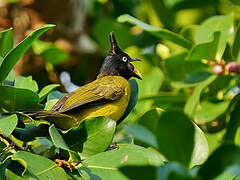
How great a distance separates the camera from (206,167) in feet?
3.59

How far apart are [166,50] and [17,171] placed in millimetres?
2028

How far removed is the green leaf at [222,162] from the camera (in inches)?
39.7

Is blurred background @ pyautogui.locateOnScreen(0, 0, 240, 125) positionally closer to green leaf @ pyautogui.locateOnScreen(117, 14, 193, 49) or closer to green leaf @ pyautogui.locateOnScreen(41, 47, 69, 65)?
green leaf @ pyautogui.locateOnScreen(41, 47, 69, 65)

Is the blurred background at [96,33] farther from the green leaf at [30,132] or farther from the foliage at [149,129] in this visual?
the green leaf at [30,132]

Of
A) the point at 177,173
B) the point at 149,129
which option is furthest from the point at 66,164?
the point at 177,173

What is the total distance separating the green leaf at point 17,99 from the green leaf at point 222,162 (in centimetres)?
118

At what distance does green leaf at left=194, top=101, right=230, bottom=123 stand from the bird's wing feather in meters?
0.56

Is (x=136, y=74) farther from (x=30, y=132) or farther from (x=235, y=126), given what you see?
(x=30, y=132)

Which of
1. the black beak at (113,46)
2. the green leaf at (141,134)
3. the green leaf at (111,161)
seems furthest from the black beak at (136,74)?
the green leaf at (141,134)

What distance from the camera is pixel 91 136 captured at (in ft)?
6.29

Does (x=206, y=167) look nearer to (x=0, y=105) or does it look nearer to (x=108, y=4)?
(x=0, y=105)

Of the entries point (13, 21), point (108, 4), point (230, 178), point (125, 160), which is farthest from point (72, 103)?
point (13, 21)

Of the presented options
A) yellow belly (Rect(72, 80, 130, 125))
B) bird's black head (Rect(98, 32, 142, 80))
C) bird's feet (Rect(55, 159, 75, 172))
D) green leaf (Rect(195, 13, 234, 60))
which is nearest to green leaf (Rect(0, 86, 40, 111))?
bird's feet (Rect(55, 159, 75, 172))

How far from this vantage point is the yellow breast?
295 cm
